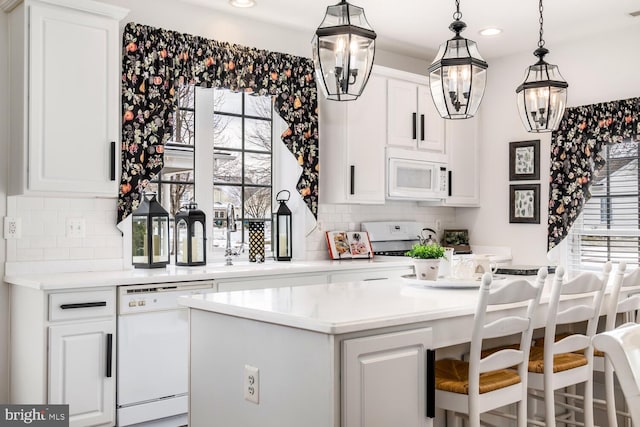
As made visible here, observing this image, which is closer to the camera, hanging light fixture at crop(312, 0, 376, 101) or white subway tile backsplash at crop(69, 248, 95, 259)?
hanging light fixture at crop(312, 0, 376, 101)

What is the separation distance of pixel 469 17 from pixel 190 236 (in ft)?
8.40

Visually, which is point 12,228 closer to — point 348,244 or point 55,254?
point 55,254

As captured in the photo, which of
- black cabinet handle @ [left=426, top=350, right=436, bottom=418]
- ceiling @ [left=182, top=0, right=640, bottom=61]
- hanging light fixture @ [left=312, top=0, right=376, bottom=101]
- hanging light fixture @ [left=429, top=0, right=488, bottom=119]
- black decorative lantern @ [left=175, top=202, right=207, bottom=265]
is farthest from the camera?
ceiling @ [left=182, top=0, right=640, bottom=61]

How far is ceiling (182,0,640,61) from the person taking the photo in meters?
4.42

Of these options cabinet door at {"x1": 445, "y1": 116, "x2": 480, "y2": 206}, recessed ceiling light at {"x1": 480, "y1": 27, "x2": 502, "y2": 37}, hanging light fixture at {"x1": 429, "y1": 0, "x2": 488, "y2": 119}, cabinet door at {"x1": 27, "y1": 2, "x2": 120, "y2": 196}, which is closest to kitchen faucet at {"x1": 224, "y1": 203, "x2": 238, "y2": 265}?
cabinet door at {"x1": 27, "y1": 2, "x2": 120, "y2": 196}

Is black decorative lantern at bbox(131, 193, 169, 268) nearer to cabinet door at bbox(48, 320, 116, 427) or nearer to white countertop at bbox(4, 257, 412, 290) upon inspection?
white countertop at bbox(4, 257, 412, 290)

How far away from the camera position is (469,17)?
4.71 metres

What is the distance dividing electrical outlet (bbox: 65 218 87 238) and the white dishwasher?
602mm

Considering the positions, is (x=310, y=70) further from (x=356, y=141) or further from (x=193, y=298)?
(x=193, y=298)

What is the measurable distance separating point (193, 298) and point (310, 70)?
280cm

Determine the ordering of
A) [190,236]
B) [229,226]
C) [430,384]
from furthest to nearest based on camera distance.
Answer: [229,226] → [190,236] → [430,384]

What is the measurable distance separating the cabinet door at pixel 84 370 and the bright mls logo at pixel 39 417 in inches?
1.5

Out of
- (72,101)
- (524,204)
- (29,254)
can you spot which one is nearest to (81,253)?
(29,254)

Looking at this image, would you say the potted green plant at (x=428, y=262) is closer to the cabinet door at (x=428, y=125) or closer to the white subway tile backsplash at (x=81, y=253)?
the white subway tile backsplash at (x=81, y=253)
